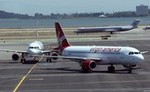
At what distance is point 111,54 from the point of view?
51000 millimetres

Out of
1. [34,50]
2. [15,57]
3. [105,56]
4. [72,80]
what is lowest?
[72,80]

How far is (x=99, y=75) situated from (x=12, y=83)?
9.62 metres

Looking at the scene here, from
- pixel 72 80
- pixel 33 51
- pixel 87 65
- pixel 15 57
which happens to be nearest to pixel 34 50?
pixel 33 51

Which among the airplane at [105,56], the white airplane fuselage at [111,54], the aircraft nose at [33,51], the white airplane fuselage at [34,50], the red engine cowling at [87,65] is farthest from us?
the white airplane fuselage at [34,50]

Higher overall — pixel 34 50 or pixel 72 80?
pixel 34 50

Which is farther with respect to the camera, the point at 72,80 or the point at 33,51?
the point at 33,51

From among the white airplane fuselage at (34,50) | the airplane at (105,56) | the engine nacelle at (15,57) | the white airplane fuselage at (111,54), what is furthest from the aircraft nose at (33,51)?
the white airplane fuselage at (111,54)

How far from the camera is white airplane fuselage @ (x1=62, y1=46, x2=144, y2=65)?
49.1m

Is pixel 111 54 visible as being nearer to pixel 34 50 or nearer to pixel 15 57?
pixel 34 50

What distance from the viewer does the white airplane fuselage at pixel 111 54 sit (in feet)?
161

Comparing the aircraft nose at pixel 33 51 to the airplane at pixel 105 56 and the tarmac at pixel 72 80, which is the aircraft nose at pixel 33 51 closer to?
the tarmac at pixel 72 80

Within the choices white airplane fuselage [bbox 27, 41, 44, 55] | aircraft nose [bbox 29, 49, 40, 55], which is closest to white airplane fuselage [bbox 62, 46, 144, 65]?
aircraft nose [bbox 29, 49, 40, 55]

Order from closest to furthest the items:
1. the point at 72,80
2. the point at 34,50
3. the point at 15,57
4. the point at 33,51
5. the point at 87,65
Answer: the point at 72,80
the point at 87,65
the point at 33,51
the point at 34,50
the point at 15,57

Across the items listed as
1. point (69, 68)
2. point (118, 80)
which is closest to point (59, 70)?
point (69, 68)
